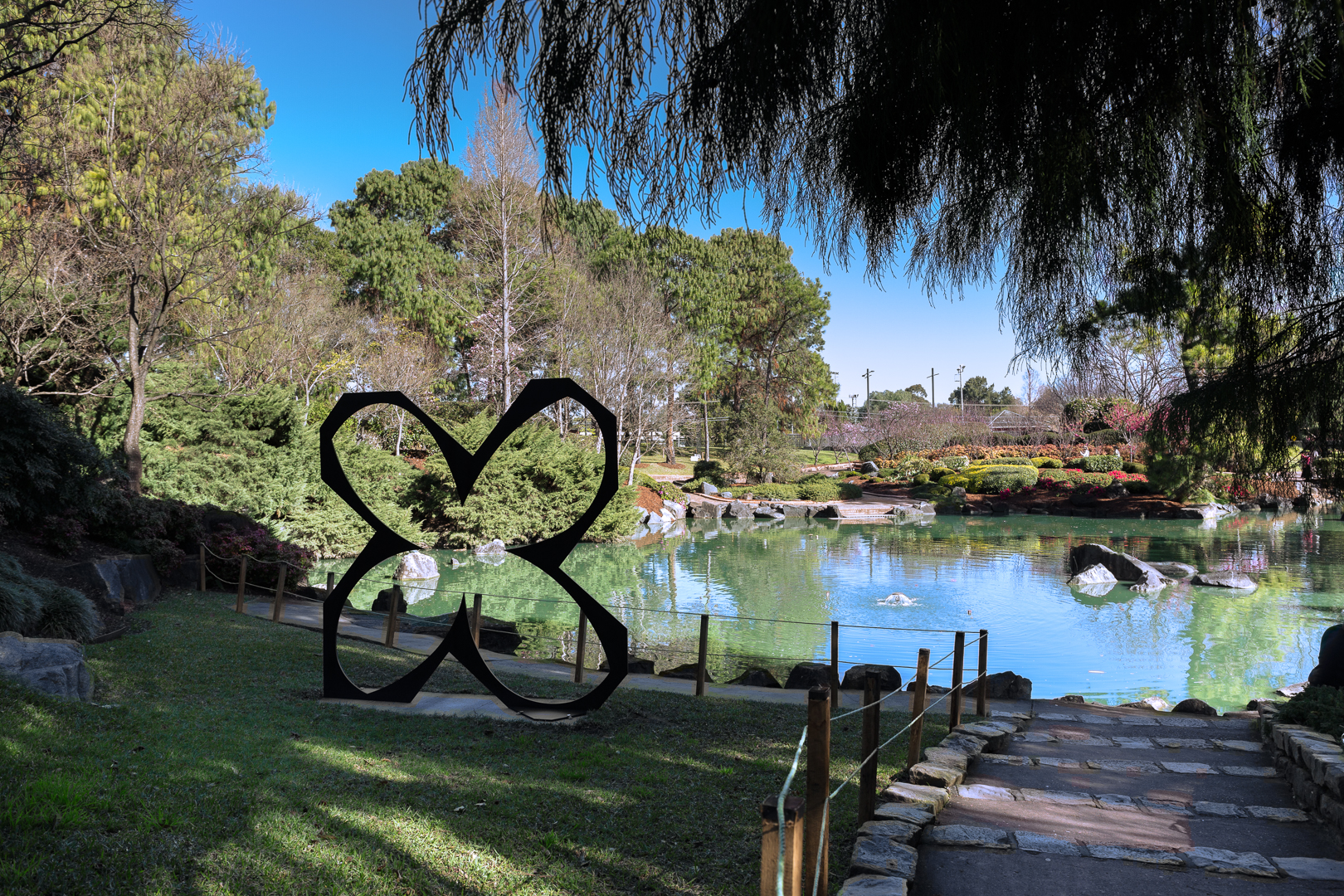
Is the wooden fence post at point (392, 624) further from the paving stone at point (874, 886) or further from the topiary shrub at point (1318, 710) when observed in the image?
the topiary shrub at point (1318, 710)

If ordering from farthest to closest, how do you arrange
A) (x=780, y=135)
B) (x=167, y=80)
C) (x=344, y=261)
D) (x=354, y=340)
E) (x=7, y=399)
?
(x=344, y=261) < (x=354, y=340) < (x=167, y=80) < (x=7, y=399) < (x=780, y=135)

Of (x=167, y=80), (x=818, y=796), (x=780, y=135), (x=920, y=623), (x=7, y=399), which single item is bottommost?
(x=920, y=623)

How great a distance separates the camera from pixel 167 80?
663 inches

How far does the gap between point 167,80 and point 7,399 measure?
10407mm

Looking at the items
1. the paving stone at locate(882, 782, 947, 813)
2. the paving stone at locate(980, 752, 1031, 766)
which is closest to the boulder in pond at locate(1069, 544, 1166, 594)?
the paving stone at locate(980, 752, 1031, 766)

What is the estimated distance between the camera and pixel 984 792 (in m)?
4.64

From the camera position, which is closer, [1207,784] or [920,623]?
[1207,784]

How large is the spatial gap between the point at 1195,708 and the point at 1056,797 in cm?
505

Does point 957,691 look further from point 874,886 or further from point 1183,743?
point 874,886

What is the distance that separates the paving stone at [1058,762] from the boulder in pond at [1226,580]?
1397 cm

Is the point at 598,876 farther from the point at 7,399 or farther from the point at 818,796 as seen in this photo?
the point at 7,399

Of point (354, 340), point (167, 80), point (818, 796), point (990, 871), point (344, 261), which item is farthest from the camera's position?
point (344, 261)

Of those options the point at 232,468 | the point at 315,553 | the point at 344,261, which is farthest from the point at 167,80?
the point at 344,261

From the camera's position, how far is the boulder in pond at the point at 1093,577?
17.2 meters
